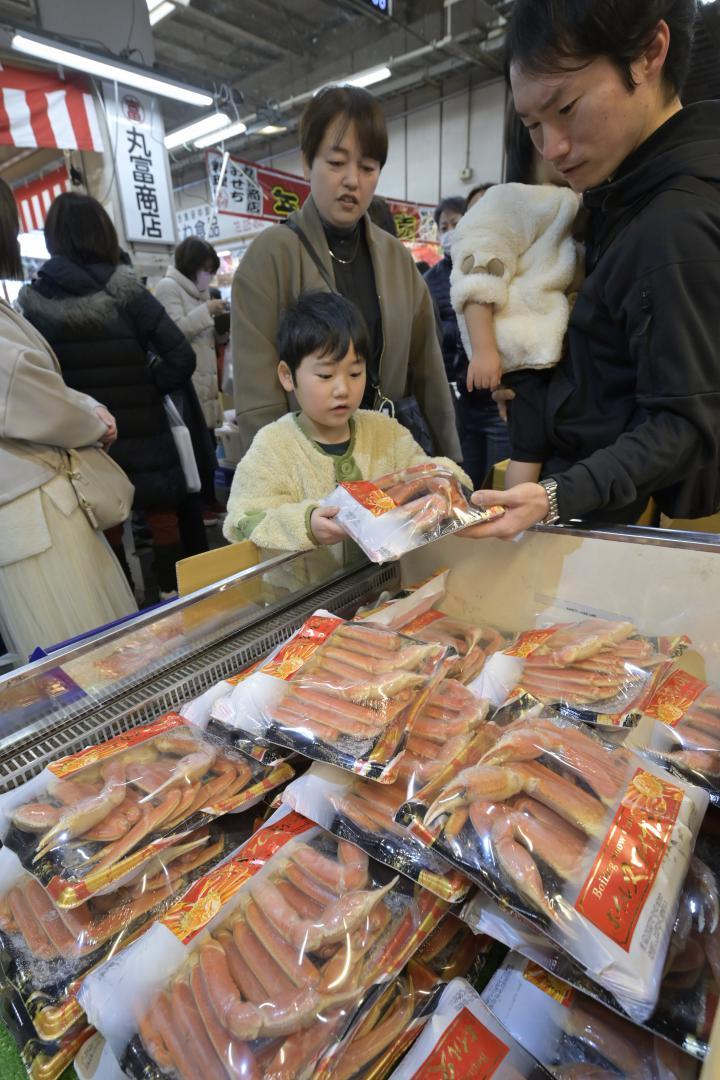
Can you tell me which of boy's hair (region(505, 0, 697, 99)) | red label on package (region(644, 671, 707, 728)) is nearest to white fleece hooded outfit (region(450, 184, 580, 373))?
boy's hair (region(505, 0, 697, 99))

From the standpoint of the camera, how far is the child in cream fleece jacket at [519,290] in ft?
4.83

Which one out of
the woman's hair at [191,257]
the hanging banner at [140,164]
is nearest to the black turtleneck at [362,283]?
the woman's hair at [191,257]

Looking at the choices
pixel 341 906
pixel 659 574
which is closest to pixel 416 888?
pixel 341 906

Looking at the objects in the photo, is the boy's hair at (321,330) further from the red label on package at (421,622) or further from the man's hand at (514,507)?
the red label on package at (421,622)

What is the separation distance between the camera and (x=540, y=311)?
1493mm

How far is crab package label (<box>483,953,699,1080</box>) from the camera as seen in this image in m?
0.62

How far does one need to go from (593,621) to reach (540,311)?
868 millimetres

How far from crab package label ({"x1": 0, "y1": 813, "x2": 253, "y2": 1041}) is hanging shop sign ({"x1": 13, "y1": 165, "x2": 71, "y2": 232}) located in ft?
25.5

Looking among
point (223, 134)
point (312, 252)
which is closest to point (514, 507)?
point (312, 252)

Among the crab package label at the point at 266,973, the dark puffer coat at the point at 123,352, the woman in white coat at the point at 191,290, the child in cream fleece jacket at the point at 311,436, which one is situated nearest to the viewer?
the crab package label at the point at 266,973

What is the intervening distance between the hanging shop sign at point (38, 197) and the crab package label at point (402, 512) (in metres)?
7.31

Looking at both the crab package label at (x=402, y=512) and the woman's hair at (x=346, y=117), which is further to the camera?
the woman's hair at (x=346, y=117)

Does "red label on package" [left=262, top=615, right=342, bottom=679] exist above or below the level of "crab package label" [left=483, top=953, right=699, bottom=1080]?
above

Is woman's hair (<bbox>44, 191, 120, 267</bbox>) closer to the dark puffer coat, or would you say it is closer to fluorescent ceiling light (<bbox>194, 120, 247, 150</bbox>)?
the dark puffer coat
